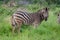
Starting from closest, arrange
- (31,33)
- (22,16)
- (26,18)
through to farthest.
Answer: (31,33) < (22,16) < (26,18)

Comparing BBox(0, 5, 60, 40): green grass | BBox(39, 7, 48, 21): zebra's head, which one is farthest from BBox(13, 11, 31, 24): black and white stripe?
BBox(39, 7, 48, 21): zebra's head

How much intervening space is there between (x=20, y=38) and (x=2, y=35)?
91 cm

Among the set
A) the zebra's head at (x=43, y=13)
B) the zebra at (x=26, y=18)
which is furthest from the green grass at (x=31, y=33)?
the zebra's head at (x=43, y=13)

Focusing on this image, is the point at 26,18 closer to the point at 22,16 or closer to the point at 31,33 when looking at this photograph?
the point at 22,16

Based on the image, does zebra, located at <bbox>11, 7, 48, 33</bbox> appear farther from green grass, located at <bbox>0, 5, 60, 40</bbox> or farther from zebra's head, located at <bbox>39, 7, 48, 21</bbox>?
green grass, located at <bbox>0, 5, 60, 40</bbox>

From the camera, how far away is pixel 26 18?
9.37 meters

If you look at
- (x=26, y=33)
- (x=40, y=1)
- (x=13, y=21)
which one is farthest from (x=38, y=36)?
(x=40, y=1)

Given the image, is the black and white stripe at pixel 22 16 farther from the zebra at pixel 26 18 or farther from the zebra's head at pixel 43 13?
the zebra's head at pixel 43 13

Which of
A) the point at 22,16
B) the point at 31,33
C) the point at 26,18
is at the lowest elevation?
the point at 31,33

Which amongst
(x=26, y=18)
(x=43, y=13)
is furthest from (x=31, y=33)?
(x=43, y=13)

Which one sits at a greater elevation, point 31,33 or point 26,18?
point 26,18

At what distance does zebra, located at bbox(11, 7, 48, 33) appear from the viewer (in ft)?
29.9

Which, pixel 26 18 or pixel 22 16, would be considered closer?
pixel 22 16

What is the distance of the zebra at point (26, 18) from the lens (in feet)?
29.9
